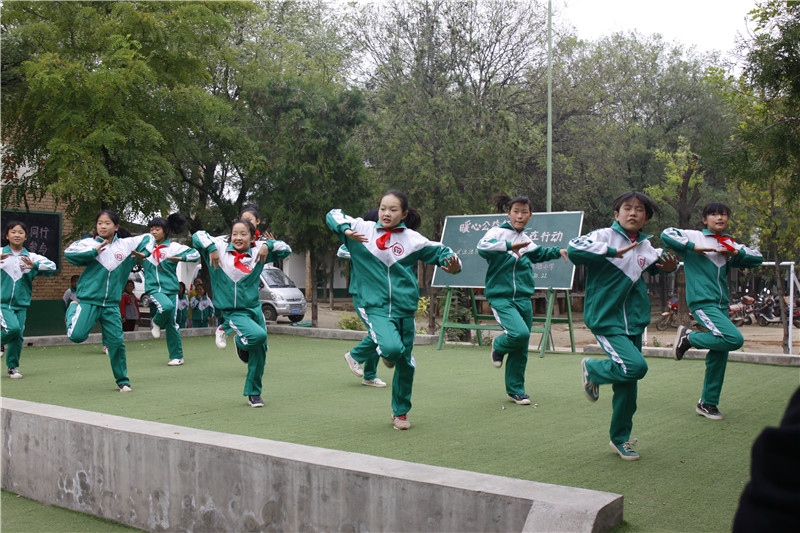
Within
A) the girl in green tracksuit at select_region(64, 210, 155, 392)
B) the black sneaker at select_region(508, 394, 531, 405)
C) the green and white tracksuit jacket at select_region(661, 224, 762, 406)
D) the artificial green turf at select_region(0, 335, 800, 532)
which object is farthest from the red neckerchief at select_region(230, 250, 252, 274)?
the green and white tracksuit jacket at select_region(661, 224, 762, 406)

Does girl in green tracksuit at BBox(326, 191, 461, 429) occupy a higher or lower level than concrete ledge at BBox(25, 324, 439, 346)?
higher

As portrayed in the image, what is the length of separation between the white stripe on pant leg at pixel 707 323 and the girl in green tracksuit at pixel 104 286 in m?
5.86

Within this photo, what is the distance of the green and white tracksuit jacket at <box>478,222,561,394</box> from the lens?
7.48 m

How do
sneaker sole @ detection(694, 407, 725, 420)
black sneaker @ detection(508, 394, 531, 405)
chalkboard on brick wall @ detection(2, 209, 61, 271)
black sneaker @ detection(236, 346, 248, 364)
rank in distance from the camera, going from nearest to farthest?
1. sneaker sole @ detection(694, 407, 725, 420)
2. black sneaker @ detection(508, 394, 531, 405)
3. black sneaker @ detection(236, 346, 248, 364)
4. chalkboard on brick wall @ detection(2, 209, 61, 271)

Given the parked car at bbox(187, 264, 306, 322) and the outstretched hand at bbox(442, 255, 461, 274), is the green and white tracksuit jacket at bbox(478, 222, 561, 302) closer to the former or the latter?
the outstretched hand at bbox(442, 255, 461, 274)

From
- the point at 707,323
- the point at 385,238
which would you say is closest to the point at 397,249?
the point at 385,238

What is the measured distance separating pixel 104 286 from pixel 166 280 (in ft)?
9.97

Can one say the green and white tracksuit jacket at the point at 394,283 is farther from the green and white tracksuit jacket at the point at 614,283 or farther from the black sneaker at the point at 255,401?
the black sneaker at the point at 255,401

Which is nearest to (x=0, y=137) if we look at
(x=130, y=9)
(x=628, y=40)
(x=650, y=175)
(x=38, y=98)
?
(x=38, y=98)

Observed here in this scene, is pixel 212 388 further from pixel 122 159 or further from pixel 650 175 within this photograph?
pixel 650 175

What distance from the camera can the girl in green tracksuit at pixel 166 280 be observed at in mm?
11117

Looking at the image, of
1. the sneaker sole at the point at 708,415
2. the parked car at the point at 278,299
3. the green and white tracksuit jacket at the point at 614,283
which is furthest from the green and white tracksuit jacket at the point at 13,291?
the parked car at the point at 278,299

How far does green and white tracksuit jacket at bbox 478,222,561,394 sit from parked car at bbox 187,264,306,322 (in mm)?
16783

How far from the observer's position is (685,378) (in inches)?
364
